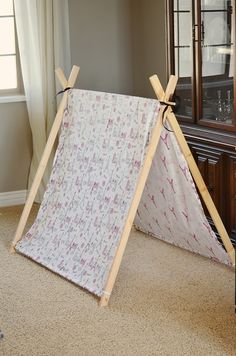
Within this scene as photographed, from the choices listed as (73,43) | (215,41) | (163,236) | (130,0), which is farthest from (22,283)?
(130,0)

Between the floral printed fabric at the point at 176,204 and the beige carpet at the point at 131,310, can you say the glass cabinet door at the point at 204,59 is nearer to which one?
the floral printed fabric at the point at 176,204

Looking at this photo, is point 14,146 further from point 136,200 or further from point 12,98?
point 136,200

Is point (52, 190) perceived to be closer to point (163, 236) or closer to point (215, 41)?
point (163, 236)

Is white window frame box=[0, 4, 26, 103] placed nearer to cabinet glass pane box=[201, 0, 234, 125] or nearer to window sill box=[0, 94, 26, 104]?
window sill box=[0, 94, 26, 104]

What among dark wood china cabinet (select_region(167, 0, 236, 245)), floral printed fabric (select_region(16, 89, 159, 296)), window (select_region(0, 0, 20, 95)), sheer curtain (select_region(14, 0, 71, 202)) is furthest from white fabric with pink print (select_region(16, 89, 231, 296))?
window (select_region(0, 0, 20, 95))

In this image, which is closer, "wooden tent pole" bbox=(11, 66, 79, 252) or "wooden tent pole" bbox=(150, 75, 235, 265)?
"wooden tent pole" bbox=(150, 75, 235, 265)

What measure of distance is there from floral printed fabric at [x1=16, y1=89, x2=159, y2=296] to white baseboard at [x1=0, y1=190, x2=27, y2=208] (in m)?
1.05

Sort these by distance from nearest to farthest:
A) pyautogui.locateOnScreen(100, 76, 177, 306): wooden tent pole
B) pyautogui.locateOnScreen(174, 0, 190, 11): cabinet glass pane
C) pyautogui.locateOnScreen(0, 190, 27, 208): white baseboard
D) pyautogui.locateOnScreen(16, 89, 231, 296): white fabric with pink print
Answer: pyautogui.locateOnScreen(100, 76, 177, 306): wooden tent pole, pyautogui.locateOnScreen(16, 89, 231, 296): white fabric with pink print, pyautogui.locateOnScreen(174, 0, 190, 11): cabinet glass pane, pyautogui.locateOnScreen(0, 190, 27, 208): white baseboard

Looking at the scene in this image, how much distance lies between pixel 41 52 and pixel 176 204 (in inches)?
71.8

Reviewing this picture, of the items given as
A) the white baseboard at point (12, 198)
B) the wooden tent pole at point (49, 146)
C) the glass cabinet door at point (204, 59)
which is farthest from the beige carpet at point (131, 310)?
the white baseboard at point (12, 198)

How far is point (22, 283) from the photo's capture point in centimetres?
386

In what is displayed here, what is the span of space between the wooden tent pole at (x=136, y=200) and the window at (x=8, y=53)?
2.03 meters

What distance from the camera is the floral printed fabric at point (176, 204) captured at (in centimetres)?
377

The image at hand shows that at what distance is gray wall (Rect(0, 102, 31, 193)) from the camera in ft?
17.3
